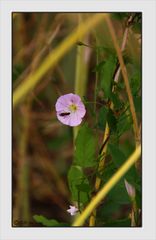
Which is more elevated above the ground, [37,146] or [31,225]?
[37,146]

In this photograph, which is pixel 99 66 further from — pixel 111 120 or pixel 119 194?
pixel 119 194

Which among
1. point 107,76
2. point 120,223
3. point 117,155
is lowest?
point 120,223

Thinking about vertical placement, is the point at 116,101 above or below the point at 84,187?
above

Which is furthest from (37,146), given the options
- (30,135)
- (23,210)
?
(23,210)

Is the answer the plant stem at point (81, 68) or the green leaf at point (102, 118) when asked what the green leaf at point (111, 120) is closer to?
the green leaf at point (102, 118)

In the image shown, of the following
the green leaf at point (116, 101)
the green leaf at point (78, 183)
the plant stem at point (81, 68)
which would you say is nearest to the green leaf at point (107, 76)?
the green leaf at point (116, 101)

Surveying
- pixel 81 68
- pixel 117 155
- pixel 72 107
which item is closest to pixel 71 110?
pixel 72 107

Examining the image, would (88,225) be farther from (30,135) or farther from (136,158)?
(30,135)

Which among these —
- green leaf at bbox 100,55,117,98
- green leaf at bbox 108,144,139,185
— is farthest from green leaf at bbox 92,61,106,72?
green leaf at bbox 108,144,139,185

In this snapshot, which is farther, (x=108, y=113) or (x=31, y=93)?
(x=31, y=93)
